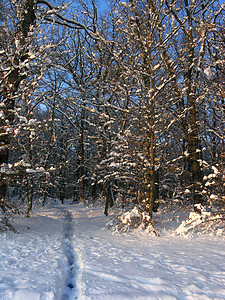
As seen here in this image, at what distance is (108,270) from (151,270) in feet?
2.26

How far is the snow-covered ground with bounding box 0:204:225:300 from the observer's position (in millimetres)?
2381

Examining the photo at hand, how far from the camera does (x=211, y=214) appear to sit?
598 centimetres

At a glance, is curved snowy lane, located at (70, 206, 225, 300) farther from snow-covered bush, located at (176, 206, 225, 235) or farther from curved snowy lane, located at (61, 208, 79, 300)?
snow-covered bush, located at (176, 206, 225, 235)

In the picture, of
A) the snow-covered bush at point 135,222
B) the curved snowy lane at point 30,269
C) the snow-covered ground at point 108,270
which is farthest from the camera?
the snow-covered bush at point 135,222

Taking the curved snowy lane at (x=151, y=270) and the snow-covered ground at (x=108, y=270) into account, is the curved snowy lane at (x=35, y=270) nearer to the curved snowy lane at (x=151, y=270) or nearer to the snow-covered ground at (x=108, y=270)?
the snow-covered ground at (x=108, y=270)

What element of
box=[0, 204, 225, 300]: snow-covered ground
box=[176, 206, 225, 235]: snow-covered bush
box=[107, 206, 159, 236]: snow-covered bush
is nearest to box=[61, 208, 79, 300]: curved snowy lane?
box=[0, 204, 225, 300]: snow-covered ground

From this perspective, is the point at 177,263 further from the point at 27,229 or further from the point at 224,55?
the point at 224,55

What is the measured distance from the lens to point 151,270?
3.19 meters

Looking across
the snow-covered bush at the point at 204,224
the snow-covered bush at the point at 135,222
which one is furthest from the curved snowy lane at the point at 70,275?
the snow-covered bush at the point at 204,224

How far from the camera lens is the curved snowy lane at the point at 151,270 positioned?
94.8 inches

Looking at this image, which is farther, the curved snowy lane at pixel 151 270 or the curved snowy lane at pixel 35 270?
the curved snowy lane at pixel 151 270

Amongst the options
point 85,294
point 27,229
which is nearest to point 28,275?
point 85,294

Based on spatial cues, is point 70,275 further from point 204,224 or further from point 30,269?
point 204,224

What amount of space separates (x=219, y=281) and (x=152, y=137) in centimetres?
495
